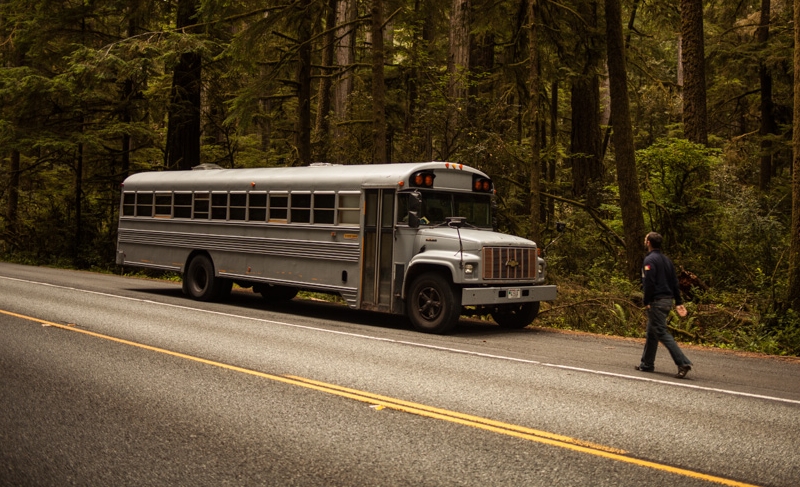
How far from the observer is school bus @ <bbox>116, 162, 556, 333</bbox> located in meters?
12.9

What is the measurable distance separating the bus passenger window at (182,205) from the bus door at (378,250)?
18.8 feet

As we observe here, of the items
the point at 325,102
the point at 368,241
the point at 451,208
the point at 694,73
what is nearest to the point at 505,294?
the point at 451,208

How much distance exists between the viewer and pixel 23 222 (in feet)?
113

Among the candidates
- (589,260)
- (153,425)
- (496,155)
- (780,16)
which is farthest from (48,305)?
(780,16)

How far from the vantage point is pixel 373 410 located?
285 inches

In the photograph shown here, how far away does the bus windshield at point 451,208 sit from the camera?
44.7 feet

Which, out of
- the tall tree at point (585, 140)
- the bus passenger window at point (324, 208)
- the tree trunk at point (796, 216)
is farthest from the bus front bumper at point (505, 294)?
the tall tree at point (585, 140)

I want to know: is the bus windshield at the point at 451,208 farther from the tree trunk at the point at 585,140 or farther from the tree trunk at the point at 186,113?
the tree trunk at the point at 186,113

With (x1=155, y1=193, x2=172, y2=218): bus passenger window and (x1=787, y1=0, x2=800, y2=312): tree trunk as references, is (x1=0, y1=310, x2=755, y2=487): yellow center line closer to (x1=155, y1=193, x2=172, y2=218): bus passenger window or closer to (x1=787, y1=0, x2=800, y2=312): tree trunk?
(x1=787, y1=0, x2=800, y2=312): tree trunk

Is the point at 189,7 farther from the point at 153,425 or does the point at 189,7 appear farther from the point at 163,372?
the point at 153,425

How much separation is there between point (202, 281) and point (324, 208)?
4345 mm

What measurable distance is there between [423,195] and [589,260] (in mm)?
8067

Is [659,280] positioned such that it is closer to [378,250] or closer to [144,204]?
[378,250]

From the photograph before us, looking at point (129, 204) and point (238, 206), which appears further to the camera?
point (129, 204)
